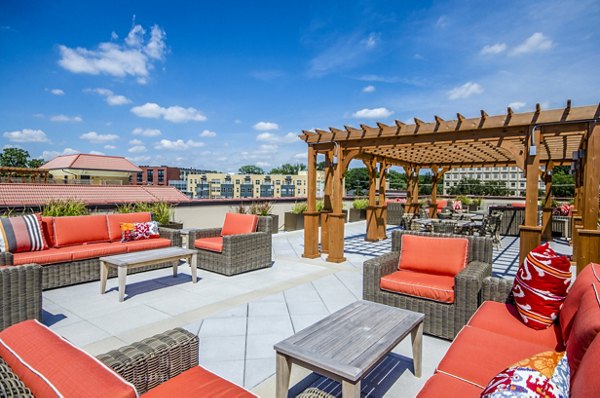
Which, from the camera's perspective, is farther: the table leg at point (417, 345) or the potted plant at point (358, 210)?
the potted plant at point (358, 210)

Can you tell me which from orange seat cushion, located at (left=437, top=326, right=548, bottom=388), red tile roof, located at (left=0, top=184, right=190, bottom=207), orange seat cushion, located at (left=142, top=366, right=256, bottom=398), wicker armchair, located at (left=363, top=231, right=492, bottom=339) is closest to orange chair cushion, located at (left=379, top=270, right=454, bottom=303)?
wicker armchair, located at (left=363, top=231, right=492, bottom=339)

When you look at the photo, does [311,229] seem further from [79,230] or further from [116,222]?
[79,230]

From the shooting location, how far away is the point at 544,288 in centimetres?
221

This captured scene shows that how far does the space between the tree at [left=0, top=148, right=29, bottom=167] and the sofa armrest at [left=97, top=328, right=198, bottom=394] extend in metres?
69.7

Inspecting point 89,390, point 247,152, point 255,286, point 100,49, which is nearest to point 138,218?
point 255,286

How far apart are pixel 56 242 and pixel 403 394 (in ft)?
15.4

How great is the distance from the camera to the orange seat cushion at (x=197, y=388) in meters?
1.40

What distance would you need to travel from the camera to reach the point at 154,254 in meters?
4.26

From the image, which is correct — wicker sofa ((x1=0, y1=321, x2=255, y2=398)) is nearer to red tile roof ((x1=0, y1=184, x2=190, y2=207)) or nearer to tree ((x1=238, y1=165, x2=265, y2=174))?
red tile roof ((x1=0, y1=184, x2=190, y2=207))

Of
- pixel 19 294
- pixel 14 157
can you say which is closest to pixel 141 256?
pixel 19 294

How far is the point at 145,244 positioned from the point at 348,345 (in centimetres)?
414

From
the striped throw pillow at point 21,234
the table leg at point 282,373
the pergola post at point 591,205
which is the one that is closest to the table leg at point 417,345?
the table leg at point 282,373

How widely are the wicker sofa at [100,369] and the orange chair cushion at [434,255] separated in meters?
2.58

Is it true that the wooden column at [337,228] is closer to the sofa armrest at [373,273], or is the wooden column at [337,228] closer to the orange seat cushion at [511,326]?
the sofa armrest at [373,273]
